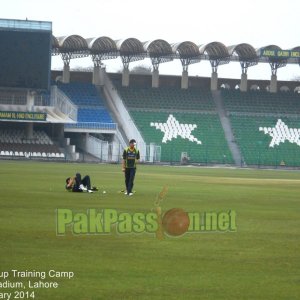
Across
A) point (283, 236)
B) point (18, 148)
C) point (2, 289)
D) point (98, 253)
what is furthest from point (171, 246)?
point (18, 148)

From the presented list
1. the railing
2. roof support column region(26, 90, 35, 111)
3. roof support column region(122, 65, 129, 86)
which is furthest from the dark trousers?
roof support column region(122, 65, 129, 86)

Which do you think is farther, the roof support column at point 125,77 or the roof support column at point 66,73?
the roof support column at point 125,77

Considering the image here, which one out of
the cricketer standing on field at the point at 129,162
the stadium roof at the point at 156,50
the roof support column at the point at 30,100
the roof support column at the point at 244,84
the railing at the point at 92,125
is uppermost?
the stadium roof at the point at 156,50

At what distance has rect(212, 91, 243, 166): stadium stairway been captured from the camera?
103181mm

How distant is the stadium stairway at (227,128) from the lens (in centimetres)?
10318

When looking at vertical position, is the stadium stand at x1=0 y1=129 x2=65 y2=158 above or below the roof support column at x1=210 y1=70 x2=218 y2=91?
below

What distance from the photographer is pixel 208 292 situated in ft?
46.5

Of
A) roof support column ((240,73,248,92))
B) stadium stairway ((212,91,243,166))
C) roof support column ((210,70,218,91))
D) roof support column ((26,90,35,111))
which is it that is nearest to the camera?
roof support column ((26,90,35,111))

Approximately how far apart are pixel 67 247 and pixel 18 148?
80.4m

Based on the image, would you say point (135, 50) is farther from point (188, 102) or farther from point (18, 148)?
point (18, 148)

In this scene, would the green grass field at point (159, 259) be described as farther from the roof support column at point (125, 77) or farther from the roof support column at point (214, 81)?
the roof support column at point (214, 81)

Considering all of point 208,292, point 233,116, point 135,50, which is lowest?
point 208,292

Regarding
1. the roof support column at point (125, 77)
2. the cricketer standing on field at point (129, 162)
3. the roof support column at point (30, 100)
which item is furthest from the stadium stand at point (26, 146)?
the cricketer standing on field at point (129, 162)

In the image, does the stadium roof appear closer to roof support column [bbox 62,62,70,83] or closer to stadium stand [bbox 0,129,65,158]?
roof support column [bbox 62,62,70,83]
